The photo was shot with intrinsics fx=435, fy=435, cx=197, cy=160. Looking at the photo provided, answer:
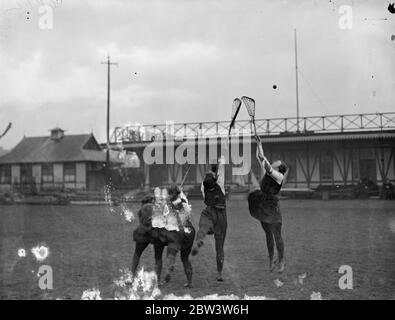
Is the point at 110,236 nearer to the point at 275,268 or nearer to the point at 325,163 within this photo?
the point at 275,268

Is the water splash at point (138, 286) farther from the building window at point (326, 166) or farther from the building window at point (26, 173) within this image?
the building window at point (326, 166)

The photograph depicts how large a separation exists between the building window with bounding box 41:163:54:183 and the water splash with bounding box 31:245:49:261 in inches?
345

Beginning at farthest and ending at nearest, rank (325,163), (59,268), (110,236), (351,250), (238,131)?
1. (325,163)
2. (110,236)
3. (351,250)
4. (59,268)
5. (238,131)

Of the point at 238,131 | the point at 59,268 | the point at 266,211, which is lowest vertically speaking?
the point at 59,268

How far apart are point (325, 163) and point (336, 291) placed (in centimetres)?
1567

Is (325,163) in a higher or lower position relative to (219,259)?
higher

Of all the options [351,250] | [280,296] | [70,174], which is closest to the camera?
[280,296]

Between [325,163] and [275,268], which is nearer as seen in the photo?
[275,268]

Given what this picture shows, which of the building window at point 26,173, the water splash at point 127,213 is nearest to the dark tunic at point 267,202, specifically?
the water splash at point 127,213

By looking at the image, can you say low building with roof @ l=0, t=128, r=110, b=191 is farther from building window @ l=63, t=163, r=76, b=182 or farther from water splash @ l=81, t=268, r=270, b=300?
water splash @ l=81, t=268, r=270, b=300

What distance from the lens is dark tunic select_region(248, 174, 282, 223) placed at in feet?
19.3

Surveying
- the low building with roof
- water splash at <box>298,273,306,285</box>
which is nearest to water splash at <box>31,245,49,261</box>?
the low building with roof

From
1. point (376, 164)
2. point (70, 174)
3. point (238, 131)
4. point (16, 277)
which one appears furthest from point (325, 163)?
point (16, 277)

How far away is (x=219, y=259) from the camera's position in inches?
251
